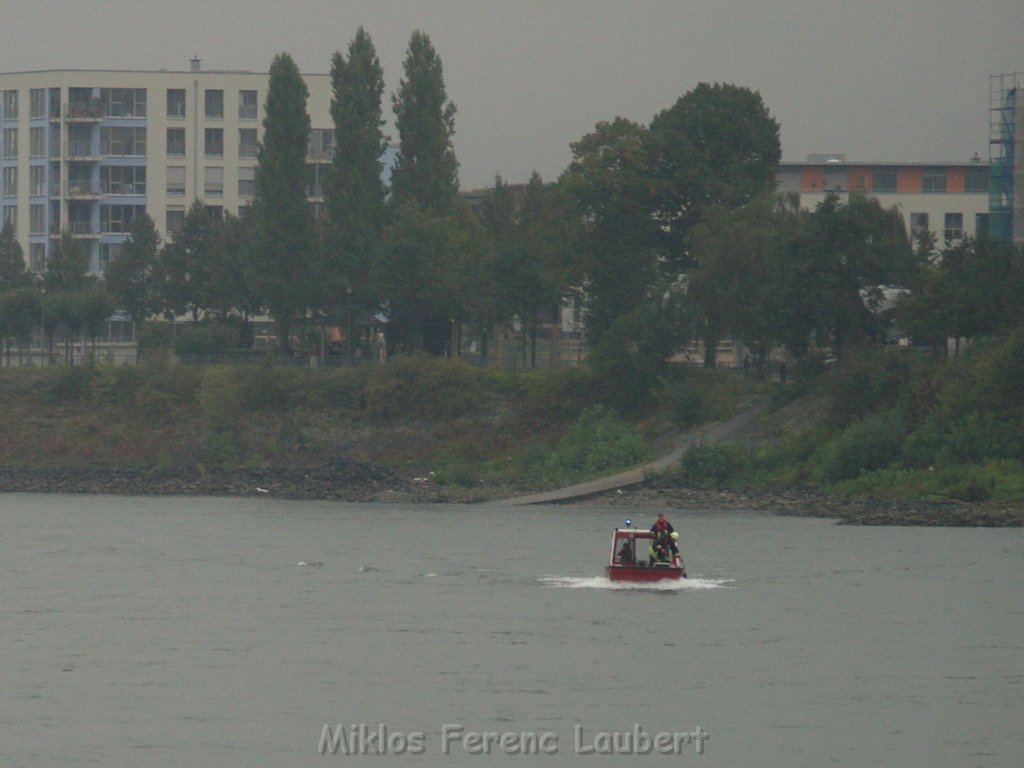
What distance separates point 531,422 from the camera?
93688 mm

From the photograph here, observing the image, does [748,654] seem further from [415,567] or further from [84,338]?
[84,338]

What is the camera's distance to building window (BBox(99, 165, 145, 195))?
464 feet

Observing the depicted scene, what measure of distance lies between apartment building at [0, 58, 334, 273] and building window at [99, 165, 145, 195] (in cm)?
8

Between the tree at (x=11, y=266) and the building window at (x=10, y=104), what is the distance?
65.2ft

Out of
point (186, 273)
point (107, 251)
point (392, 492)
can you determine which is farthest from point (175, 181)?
point (392, 492)

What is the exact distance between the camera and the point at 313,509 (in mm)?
78062

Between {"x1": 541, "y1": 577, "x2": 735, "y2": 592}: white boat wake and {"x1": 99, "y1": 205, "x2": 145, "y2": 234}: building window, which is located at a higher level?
{"x1": 99, "y1": 205, "x2": 145, "y2": 234}: building window

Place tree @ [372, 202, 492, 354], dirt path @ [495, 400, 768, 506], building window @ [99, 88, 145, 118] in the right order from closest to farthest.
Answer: dirt path @ [495, 400, 768, 506]
tree @ [372, 202, 492, 354]
building window @ [99, 88, 145, 118]

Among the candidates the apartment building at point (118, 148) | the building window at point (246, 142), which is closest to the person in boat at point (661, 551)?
the apartment building at point (118, 148)

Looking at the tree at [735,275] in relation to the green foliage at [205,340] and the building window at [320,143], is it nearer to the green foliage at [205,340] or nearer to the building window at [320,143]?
the green foliage at [205,340]

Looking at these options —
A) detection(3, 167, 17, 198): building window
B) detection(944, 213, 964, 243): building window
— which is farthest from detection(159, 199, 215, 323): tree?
detection(944, 213, 964, 243): building window

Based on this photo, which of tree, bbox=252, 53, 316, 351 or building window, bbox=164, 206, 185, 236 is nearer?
tree, bbox=252, 53, 316, 351

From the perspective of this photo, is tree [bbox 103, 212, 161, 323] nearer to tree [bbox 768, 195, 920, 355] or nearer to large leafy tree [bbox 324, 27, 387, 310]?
large leafy tree [bbox 324, 27, 387, 310]

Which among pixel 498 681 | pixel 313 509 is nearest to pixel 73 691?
pixel 498 681
